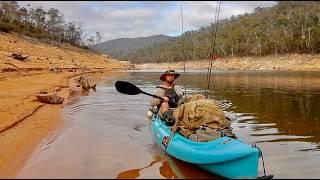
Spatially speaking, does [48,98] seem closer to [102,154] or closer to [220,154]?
[102,154]

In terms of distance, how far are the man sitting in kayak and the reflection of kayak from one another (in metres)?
1.90

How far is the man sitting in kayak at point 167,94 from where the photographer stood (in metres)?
9.30

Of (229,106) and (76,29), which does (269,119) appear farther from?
(76,29)

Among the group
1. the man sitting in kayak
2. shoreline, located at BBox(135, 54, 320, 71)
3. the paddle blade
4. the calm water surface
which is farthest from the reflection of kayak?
shoreline, located at BBox(135, 54, 320, 71)

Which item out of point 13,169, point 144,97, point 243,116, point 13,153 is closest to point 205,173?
point 13,169

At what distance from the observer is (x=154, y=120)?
995 centimetres

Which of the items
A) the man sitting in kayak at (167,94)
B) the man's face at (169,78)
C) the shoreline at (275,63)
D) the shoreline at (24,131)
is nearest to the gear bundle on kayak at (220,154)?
the man sitting in kayak at (167,94)

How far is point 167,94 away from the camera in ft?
31.6

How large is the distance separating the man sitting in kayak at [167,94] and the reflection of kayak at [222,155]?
6.22 feet

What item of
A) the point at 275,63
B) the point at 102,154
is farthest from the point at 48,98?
the point at 275,63

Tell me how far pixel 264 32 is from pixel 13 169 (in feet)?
309

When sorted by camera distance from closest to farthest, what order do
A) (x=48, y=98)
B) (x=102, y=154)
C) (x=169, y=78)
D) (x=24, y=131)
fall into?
(x=102, y=154) < (x=169, y=78) < (x=24, y=131) < (x=48, y=98)

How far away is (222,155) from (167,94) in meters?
3.73

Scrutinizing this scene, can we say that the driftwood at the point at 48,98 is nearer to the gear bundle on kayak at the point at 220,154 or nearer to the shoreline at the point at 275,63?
the gear bundle on kayak at the point at 220,154
